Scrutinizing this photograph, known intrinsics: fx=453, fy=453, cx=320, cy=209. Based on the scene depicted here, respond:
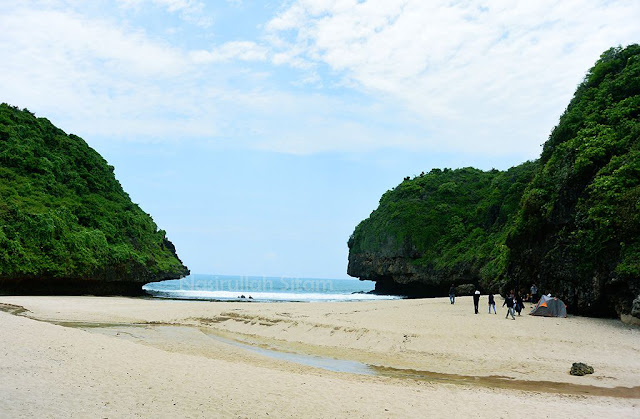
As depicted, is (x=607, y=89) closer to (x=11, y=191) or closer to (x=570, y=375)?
(x=570, y=375)

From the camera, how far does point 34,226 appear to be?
1556 inches

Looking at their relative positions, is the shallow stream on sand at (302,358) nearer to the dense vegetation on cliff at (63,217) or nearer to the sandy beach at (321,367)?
the sandy beach at (321,367)

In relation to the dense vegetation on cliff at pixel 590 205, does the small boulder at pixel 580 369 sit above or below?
below

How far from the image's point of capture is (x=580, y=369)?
13.6m

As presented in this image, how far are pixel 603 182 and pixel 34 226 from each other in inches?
1685

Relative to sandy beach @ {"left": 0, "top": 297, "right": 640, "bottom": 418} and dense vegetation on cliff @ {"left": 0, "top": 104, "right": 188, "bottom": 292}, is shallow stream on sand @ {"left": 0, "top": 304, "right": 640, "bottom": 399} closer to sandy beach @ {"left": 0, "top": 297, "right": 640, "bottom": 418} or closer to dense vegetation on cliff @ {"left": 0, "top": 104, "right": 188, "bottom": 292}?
sandy beach @ {"left": 0, "top": 297, "right": 640, "bottom": 418}

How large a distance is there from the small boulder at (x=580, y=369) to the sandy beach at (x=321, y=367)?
0.26m

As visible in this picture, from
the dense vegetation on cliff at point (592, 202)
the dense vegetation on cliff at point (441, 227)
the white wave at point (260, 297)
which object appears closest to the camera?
the dense vegetation on cliff at point (592, 202)

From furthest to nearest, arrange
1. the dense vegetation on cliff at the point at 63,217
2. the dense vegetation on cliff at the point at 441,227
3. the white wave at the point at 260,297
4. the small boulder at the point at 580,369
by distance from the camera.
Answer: the dense vegetation on cliff at the point at 441,227 → the white wave at the point at 260,297 → the dense vegetation on cliff at the point at 63,217 → the small boulder at the point at 580,369

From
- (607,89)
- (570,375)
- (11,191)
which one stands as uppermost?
(607,89)

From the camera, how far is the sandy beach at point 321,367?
9.08 metres

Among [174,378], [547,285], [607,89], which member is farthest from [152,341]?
[607,89]

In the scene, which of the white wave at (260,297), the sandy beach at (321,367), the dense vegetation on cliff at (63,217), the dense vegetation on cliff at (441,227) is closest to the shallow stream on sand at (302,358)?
the sandy beach at (321,367)

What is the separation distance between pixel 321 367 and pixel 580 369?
7.85m
